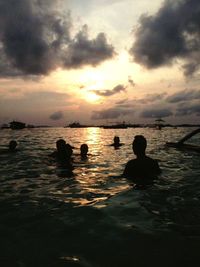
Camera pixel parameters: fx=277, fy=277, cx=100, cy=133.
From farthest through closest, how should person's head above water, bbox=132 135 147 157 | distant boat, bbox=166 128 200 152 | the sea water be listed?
distant boat, bbox=166 128 200 152, person's head above water, bbox=132 135 147 157, the sea water

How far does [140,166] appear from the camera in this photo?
35.7 feet

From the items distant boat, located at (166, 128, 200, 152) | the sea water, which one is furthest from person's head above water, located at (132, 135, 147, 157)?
distant boat, located at (166, 128, 200, 152)

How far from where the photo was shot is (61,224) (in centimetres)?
614

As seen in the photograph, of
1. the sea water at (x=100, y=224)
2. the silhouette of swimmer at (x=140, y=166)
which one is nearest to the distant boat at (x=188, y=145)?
the silhouette of swimmer at (x=140, y=166)

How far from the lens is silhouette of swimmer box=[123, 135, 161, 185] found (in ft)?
34.9

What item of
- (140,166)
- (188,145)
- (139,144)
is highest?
(139,144)

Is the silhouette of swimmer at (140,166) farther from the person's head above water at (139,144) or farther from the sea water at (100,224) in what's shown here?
the sea water at (100,224)

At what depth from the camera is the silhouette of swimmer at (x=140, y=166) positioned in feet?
34.9

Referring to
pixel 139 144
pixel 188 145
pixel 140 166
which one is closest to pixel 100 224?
pixel 139 144

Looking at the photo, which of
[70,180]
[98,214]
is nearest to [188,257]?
[98,214]

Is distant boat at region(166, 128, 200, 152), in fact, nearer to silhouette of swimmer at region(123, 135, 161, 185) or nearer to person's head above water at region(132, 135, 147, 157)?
silhouette of swimmer at region(123, 135, 161, 185)

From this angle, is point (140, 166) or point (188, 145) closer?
point (140, 166)

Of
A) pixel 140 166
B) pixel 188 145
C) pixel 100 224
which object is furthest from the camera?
pixel 188 145

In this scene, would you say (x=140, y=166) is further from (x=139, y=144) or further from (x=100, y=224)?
(x=100, y=224)
